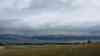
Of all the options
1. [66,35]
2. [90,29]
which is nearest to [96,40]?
[90,29]

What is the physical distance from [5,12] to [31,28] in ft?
0.65

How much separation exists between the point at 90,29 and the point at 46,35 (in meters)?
0.29

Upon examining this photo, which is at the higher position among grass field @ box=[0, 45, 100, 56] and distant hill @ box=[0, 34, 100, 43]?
distant hill @ box=[0, 34, 100, 43]

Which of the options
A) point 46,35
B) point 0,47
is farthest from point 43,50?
point 0,47

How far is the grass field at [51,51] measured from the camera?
105 centimetres

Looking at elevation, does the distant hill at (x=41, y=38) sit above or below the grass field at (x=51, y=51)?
above

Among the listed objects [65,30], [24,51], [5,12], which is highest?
[5,12]

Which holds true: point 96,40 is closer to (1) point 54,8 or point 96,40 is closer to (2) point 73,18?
(2) point 73,18

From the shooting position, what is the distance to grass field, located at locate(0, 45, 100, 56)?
105 cm

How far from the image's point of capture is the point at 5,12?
107 centimetres

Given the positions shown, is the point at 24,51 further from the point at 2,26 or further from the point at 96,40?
the point at 96,40

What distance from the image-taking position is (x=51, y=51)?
3.45 ft

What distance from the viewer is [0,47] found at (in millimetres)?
1053

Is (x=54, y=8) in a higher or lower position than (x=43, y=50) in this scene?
higher
